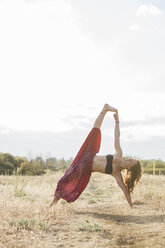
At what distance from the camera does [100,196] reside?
316 inches

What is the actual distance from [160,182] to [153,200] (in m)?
3.06

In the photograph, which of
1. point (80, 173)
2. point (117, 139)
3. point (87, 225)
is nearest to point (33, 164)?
point (80, 173)

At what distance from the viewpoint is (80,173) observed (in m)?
5.84

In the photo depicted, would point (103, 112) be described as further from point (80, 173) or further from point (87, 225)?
point (87, 225)

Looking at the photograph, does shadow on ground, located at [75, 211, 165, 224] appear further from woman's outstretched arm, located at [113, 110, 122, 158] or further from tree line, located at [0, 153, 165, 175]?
tree line, located at [0, 153, 165, 175]

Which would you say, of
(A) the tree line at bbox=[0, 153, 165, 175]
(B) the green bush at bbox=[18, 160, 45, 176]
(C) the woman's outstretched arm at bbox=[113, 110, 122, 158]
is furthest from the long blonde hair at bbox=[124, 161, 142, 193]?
(B) the green bush at bbox=[18, 160, 45, 176]

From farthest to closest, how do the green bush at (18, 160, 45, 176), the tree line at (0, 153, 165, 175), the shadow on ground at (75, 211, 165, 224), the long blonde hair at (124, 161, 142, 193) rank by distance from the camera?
the green bush at (18, 160, 45, 176)
the tree line at (0, 153, 165, 175)
the long blonde hair at (124, 161, 142, 193)
the shadow on ground at (75, 211, 165, 224)

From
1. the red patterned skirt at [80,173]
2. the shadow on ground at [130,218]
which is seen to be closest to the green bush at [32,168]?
the red patterned skirt at [80,173]

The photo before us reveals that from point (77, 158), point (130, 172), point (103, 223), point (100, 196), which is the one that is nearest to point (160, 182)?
point (100, 196)

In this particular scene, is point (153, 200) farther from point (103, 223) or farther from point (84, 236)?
point (84, 236)

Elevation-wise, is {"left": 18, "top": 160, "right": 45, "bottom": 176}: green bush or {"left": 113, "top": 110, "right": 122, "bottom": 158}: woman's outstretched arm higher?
{"left": 113, "top": 110, "right": 122, "bottom": 158}: woman's outstretched arm

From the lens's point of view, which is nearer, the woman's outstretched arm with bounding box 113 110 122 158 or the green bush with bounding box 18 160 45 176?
the woman's outstretched arm with bounding box 113 110 122 158

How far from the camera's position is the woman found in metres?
5.69

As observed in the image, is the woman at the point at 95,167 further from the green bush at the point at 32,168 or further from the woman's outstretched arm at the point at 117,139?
the green bush at the point at 32,168
